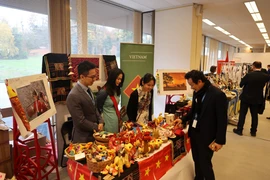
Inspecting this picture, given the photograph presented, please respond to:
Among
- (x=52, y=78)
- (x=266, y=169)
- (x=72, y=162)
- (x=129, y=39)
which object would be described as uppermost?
(x=129, y=39)

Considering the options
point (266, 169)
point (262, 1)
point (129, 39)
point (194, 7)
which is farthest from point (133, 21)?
point (266, 169)

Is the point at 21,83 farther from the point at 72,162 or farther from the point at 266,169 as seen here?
the point at 266,169

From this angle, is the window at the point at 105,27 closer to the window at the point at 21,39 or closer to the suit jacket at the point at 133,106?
the window at the point at 21,39

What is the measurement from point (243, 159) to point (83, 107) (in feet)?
9.01

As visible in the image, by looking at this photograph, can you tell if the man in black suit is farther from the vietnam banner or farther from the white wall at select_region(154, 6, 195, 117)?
the vietnam banner

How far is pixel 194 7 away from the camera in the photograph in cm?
429

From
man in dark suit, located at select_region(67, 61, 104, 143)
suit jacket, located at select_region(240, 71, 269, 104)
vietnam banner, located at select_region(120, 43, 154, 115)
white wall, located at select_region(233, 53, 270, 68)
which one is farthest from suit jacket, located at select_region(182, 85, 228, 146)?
white wall, located at select_region(233, 53, 270, 68)

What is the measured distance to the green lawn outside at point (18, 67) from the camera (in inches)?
A: 103

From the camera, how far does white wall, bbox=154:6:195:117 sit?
172 inches

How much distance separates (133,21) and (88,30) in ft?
4.88

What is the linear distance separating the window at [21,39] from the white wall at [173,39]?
8.94 ft

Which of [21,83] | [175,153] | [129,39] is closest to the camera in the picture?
[21,83]

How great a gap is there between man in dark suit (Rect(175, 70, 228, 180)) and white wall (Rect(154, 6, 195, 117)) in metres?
2.69

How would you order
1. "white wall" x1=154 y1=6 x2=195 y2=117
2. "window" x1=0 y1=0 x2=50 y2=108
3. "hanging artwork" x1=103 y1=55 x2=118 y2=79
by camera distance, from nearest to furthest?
"window" x1=0 y1=0 x2=50 y2=108, "hanging artwork" x1=103 y1=55 x2=118 y2=79, "white wall" x1=154 y1=6 x2=195 y2=117
